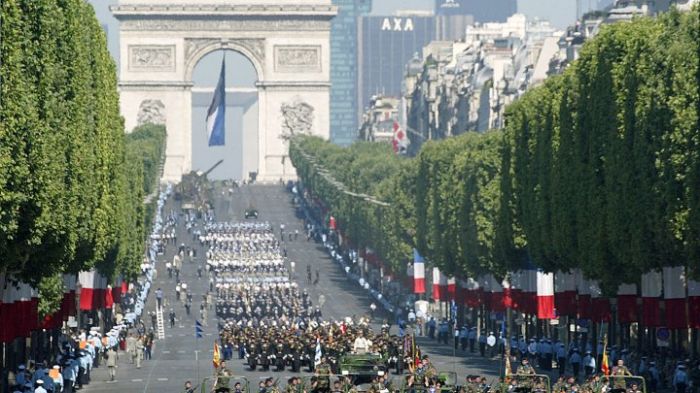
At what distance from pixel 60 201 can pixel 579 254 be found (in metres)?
28.7

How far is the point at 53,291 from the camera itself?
84.5 m

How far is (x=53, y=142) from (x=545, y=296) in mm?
38582

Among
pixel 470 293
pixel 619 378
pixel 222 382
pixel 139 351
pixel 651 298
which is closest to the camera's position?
pixel 619 378

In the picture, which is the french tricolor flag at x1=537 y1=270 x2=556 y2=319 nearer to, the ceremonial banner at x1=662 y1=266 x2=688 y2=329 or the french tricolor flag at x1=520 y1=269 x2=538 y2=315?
the french tricolor flag at x1=520 y1=269 x2=538 y2=315

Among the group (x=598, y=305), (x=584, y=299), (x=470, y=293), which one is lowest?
(x=598, y=305)

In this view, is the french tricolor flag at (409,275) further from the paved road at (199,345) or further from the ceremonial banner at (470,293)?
the ceremonial banner at (470,293)

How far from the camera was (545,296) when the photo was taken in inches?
4154

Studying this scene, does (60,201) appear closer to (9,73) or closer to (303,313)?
(9,73)

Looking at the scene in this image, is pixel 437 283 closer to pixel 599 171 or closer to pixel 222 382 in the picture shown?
pixel 599 171

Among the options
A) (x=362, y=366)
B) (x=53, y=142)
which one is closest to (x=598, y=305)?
(x=362, y=366)

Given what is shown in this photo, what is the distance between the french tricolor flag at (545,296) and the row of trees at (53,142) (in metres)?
16.3

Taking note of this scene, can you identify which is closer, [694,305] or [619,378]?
[619,378]

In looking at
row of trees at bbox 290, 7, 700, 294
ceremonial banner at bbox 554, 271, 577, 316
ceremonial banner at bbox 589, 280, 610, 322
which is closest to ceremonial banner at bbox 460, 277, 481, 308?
row of trees at bbox 290, 7, 700, 294

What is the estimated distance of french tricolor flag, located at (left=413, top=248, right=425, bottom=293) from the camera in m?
144
